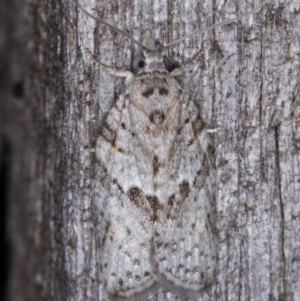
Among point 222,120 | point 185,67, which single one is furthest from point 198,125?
point 185,67

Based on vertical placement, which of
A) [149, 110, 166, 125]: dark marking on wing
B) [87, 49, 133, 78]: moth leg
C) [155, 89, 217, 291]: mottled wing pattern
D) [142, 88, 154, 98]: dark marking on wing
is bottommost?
[155, 89, 217, 291]: mottled wing pattern

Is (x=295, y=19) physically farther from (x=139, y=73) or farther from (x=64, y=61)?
(x=64, y=61)

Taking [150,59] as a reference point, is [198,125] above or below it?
below

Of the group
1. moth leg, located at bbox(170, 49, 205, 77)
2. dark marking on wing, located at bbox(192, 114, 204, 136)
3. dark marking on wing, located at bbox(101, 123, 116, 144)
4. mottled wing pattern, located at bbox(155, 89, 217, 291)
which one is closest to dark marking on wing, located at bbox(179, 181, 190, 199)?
mottled wing pattern, located at bbox(155, 89, 217, 291)

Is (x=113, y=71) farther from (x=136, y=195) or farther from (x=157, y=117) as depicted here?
(x=136, y=195)

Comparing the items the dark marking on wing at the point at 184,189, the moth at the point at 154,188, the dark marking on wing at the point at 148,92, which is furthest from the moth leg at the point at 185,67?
the dark marking on wing at the point at 184,189

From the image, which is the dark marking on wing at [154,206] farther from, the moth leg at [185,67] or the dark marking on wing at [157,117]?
the moth leg at [185,67]

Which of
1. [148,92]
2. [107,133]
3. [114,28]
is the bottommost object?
[107,133]

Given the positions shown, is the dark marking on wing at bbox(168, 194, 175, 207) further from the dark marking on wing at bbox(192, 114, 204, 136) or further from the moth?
the dark marking on wing at bbox(192, 114, 204, 136)
